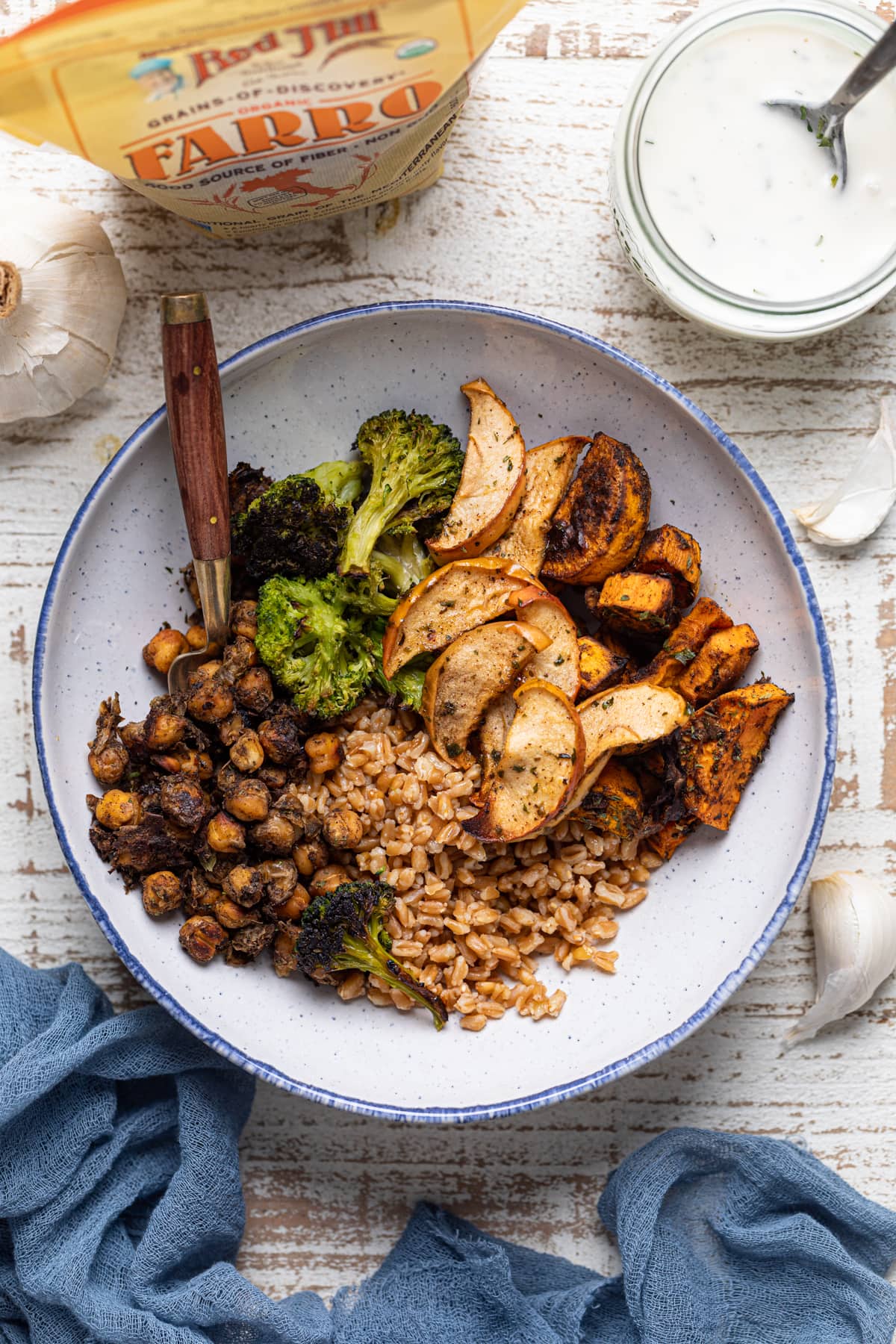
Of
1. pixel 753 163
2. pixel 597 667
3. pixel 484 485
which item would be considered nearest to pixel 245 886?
pixel 597 667

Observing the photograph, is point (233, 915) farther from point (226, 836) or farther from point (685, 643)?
point (685, 643)

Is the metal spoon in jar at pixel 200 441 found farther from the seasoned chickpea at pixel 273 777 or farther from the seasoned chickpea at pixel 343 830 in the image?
the seasoned chickpea at pixel 343 830

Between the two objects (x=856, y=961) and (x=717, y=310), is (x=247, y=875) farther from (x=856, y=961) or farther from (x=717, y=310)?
(x=717, y=310)

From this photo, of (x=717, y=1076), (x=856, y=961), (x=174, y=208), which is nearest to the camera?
(x=174, y=208)

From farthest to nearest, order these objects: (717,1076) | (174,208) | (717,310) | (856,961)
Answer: (717,1076) < (856,961) < (717,310) < (174,208)

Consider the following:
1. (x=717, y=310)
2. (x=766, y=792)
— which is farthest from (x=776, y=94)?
(x=766, y=792)

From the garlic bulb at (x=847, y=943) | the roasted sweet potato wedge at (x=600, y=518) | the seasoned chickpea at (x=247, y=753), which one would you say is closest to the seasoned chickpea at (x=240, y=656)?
the seasoned chickpea at (x=247, y=753)

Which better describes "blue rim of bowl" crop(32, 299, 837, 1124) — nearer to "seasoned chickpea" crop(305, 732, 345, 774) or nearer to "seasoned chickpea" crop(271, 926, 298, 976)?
"seasoned chickpea" crop(271, 926, 298, 976)
